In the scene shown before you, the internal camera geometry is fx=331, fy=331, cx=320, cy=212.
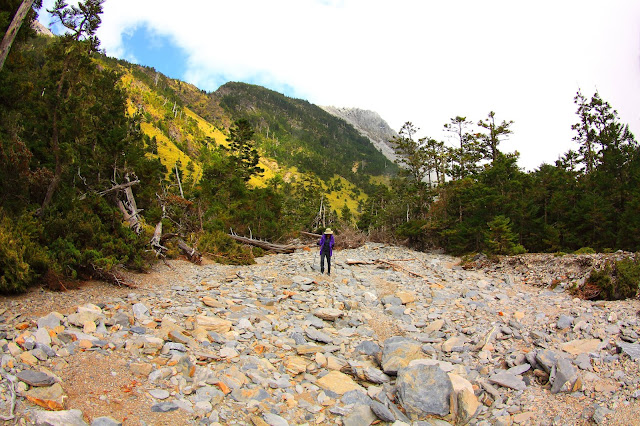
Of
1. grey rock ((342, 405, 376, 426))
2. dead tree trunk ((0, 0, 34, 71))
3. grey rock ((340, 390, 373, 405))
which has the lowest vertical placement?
grey rock ((342, 405, 376, 426))

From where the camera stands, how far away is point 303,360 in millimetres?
5559

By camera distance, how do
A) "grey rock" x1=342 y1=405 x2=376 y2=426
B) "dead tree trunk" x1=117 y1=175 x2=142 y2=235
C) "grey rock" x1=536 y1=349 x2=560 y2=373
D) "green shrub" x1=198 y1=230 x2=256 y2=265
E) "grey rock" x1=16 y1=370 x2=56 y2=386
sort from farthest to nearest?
"green shrub" x1=198 y1=230 x2=256 y2=265
"dead tree trunk" x1=117 y1=175 x2=142 y2=235
"grey rock" x1=536 y1=349 x2=560 y2=373
"grey rock" x1=342 y1=405 x2=376 y2=426
"grey rock" x1=16 y1=370 x2=56 y2=386

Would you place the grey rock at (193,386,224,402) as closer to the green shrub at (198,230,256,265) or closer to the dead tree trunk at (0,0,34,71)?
the dead tree trunk at (0,0,34,71)

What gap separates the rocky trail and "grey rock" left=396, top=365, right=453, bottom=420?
17 millimetres

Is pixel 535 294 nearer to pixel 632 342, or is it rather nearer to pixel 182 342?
pixel 632 342

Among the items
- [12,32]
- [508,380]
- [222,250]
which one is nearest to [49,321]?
[12,32]

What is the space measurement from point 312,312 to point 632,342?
5.82 metres

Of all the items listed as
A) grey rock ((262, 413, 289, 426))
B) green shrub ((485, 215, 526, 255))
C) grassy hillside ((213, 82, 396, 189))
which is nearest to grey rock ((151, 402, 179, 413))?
grey rock ((262, 413, 289, 426))

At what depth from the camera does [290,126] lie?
138m

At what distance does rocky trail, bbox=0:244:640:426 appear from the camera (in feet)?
12.3

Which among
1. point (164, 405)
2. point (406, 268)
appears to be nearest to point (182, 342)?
point (164, 405)

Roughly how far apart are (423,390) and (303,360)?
6.42 feet

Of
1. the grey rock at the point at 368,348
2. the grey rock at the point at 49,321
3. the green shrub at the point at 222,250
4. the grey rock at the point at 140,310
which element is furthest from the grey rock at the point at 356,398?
the green shrub at the point at 222,250

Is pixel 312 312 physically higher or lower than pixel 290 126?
lower
